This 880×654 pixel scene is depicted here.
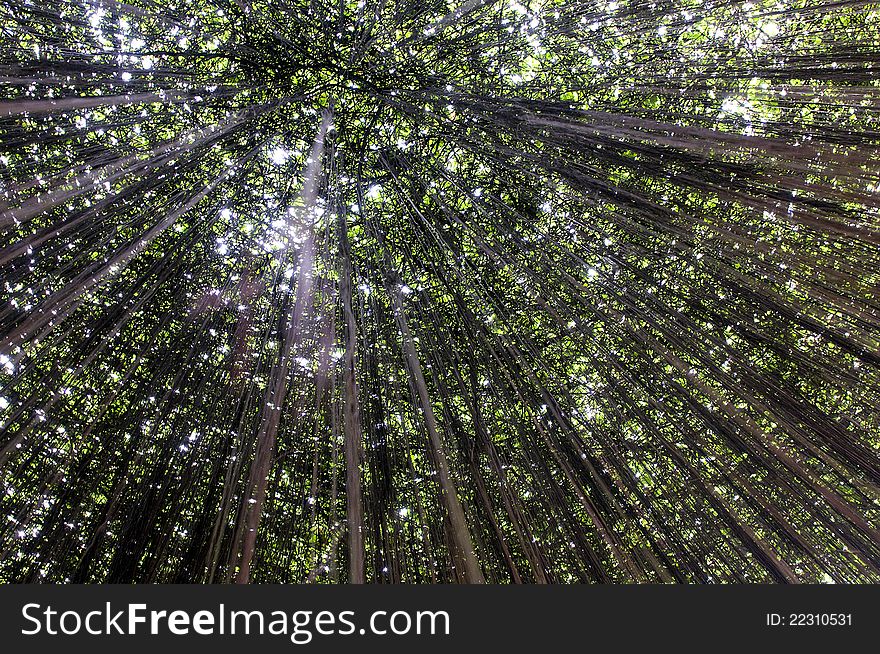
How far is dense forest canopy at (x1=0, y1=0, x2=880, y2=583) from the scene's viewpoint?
1969 millimetres

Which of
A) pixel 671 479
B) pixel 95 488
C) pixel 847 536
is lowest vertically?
pixel 847 536

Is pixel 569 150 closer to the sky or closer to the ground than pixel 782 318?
closer to the sky

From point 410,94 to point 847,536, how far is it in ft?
10.7

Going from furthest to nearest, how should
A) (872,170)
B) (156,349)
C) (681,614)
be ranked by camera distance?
(156,349) < (872,170) < (681,614)

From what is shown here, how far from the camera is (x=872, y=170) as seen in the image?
187cm

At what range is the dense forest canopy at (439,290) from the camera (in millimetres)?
1969

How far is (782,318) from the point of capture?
2.30 m

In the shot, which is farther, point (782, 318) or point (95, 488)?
point (95, 488)

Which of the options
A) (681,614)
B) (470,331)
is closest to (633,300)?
(470,331)

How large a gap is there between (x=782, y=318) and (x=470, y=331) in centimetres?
149

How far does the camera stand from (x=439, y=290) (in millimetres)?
2602

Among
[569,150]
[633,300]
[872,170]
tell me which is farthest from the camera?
[633,300]

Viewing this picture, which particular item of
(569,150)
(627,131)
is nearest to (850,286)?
(627,131)

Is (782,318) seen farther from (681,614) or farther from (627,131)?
(681,614)
